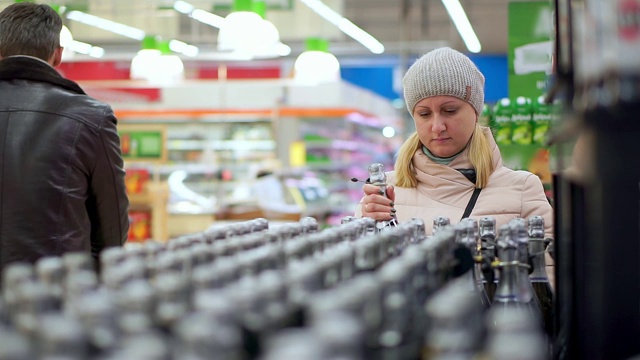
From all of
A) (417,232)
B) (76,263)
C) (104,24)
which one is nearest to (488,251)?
(417,232)

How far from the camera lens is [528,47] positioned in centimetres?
570

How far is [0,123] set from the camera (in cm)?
281

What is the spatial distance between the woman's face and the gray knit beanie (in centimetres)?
3

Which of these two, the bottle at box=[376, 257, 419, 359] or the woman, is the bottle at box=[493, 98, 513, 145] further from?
the bottle at box=[376, 257, 419, 359]

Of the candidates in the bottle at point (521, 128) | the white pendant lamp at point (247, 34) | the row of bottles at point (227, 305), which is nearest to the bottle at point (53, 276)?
the row of bottles at point (227, 305)

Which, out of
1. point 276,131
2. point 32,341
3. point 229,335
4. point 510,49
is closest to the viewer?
point 229,335

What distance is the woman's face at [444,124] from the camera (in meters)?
2.85

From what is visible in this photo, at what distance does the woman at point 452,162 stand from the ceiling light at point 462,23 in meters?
9.65

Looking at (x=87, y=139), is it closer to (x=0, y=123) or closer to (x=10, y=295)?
(x=0, y=123)

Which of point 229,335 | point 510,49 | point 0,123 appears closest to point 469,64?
point 0,123

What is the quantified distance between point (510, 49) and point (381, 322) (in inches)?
198

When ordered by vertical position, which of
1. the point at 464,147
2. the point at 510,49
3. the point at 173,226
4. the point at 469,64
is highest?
the point at 510,49

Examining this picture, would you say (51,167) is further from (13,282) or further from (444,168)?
(13,282)

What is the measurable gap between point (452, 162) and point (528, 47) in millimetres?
3063
